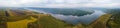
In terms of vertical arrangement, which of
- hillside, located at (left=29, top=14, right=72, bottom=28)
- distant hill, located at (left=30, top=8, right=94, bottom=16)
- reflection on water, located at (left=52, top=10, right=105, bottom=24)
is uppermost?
distant hill, located at (left=30, top=8, right=94, bottom=16)

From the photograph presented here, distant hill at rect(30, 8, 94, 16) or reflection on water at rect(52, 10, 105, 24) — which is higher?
distant hill at rect(30, 8, 94, 16)

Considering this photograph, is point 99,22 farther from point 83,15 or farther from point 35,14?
point 35,14

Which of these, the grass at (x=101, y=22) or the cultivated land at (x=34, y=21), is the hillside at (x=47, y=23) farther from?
the grass at (x=101, y=22)

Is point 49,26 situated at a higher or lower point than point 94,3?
lower

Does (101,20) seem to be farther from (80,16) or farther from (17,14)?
(17,14)

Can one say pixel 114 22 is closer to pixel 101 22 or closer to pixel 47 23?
pixel 101 22

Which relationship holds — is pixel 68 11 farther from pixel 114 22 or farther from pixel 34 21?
pixel 114 22

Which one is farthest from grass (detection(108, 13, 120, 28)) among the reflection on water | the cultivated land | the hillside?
the hillside

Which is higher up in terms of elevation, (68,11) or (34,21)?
(68,11)

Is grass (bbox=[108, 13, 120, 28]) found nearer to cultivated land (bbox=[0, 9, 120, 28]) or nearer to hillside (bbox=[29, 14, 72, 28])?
cultivated land (bbox=[0, 9, 120, 28])

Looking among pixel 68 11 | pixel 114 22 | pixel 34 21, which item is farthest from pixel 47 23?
pixel 114 22

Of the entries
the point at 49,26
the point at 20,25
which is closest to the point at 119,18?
the point at 49,26
